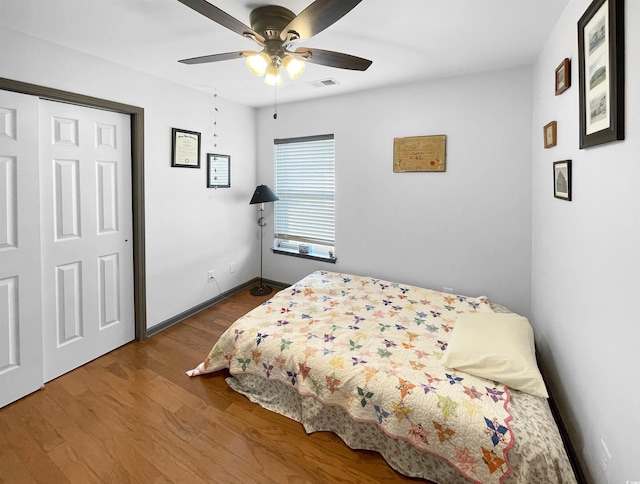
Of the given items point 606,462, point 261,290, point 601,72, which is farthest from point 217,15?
point 261,290

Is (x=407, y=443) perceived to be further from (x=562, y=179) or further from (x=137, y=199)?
(x=137, y=199)

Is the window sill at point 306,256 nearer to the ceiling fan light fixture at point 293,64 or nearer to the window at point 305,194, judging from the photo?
the window at point 305,194

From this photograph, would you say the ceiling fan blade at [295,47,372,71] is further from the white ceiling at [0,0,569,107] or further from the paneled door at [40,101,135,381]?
the paneled door at [40,101,135,381]

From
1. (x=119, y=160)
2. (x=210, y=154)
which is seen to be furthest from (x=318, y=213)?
(x=119, y=160)

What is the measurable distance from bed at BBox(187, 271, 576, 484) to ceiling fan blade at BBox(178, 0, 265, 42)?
1773mm

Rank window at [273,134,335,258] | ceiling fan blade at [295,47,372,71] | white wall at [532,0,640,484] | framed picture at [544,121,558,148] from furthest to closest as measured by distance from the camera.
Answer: window at [273,134,335,258] → framed picture at [544,121,558,148] → ceiling fan blade at [295,47,372,71] → white wall at [532,0,640,484]

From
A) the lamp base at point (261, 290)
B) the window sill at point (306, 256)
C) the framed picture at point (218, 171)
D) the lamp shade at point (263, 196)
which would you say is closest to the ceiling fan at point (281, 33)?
the framed picture at point (218, 171)

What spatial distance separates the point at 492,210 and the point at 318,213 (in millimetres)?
1846

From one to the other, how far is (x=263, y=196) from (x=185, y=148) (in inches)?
39.2

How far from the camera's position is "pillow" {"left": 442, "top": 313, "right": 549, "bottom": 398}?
156 centimetres

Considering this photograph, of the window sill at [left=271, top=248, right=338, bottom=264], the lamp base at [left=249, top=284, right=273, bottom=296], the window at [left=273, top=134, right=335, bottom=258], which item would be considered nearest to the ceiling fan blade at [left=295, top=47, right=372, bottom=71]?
the window at [left=273, top=134, right=335, bottom=258]

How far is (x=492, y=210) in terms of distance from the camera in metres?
2.72

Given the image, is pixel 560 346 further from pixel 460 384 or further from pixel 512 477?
pixel 512 477

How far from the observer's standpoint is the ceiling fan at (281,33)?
126 cm
